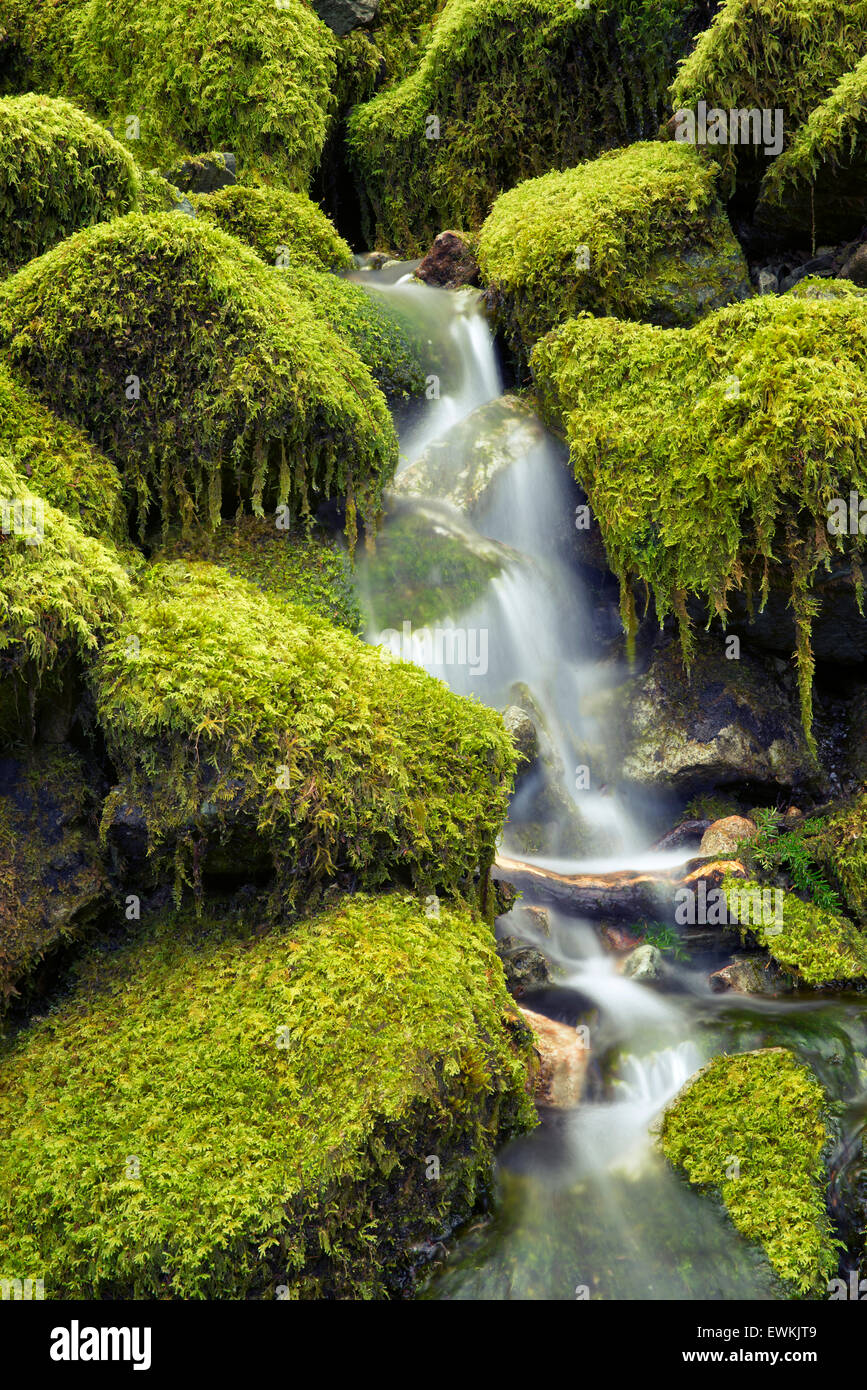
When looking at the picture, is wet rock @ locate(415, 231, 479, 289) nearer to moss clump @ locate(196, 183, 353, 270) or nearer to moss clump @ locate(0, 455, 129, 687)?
moss clump @ locate(196, 183, 353, 270)

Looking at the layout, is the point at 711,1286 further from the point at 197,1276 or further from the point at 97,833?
the point at 97,833

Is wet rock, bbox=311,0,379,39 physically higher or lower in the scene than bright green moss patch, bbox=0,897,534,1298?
higher

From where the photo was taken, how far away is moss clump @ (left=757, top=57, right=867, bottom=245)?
8352 mm

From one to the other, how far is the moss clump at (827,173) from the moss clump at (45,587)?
721 cm

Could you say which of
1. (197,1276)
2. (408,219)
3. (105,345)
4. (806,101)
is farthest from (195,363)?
(408,219)

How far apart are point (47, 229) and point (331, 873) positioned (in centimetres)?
563

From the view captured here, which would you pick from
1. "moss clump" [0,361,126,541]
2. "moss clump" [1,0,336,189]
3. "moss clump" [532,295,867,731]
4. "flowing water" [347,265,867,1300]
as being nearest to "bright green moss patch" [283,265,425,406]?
"flowing water" [347,265,867,1300]

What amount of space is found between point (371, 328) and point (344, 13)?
24.1 feet

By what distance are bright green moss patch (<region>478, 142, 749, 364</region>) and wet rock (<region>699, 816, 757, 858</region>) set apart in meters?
4.63

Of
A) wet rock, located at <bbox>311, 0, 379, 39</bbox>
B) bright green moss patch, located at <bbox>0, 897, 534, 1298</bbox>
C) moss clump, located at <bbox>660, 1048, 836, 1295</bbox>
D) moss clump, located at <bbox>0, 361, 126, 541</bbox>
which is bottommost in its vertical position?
moss clump, located at <bbox>660, 1048, 836, 1295</bbox>

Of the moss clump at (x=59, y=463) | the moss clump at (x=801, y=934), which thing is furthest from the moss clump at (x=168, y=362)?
the moss clump at (x=801, y=934)

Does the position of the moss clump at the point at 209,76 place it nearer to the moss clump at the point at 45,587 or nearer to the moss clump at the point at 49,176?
the moss clump at the point at 49,176

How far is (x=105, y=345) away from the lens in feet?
21.1

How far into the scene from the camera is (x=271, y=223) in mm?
9031
